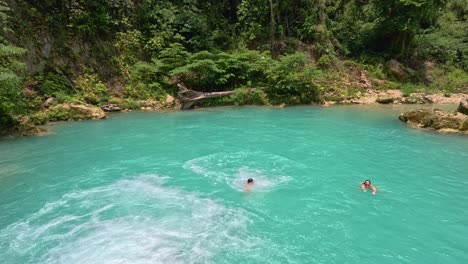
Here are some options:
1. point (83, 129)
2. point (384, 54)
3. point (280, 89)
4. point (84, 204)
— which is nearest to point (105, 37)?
point (83, 129)

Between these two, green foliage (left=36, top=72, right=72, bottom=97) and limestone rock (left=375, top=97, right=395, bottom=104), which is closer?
green foliage (left=36, top=72, right=72, bottom=97)

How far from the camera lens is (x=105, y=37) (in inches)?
866

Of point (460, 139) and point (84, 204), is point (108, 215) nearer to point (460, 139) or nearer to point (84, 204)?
point (84, 204)

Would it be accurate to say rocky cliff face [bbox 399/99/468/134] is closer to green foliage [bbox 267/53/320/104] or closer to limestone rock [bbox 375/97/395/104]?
limestone rock [bbox 375/97/395/104]

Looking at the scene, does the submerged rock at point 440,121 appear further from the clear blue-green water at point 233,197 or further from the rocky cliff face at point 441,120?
the clear blue-green water at point 233,197

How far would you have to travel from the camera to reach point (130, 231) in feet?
22.5

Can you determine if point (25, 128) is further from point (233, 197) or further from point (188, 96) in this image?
point (233, 197)

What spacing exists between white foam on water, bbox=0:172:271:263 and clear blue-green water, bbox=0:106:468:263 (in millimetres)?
30

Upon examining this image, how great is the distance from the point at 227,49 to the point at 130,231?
20058mm

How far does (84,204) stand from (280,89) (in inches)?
620

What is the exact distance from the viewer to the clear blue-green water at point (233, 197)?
6.20 meters

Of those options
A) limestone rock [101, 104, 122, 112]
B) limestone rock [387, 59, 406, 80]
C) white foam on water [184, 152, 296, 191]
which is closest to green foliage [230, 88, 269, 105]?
limestone rock [101, 104, 122, 112]

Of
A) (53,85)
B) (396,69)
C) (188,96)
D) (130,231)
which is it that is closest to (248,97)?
(188,96)

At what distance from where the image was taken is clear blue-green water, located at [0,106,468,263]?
6.20 metres
